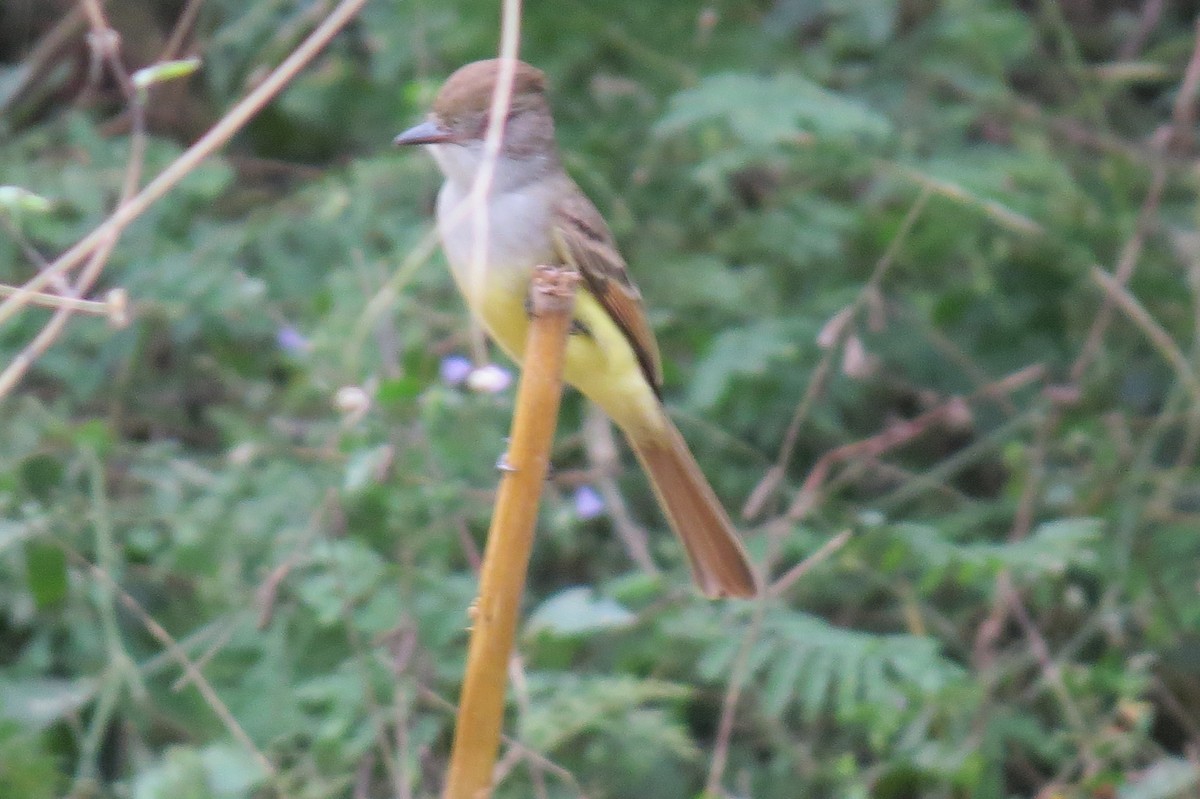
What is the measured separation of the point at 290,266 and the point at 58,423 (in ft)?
2.73

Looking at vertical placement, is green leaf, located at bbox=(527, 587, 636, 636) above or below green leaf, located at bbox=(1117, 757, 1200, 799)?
above

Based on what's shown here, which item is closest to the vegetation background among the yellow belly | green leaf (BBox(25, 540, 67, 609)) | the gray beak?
green leaf (BBox(25, 540, 67, 609))

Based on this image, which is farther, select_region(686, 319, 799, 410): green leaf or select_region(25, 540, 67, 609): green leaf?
select_region(686, 319, 799, 410): green leaf

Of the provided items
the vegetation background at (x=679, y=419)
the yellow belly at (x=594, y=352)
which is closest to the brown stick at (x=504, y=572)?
the yellow belly at (x=594, y=352)

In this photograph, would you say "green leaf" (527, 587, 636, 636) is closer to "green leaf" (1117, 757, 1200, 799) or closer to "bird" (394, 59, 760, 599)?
"bird" (394, 59, 760, 599)

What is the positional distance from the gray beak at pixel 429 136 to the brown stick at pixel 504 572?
119cm

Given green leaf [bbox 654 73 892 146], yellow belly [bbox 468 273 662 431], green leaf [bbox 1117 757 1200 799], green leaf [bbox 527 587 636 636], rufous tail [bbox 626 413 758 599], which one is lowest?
green leaf [bbox 1117 757 1200 799]

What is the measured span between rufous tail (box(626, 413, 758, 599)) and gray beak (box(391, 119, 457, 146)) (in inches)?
27.1

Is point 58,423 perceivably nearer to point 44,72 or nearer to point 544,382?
point 44,72

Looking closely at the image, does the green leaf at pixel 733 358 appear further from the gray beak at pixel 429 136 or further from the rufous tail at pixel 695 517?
the gray beak at pixel 429 136

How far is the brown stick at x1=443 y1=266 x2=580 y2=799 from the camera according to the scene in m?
1.88

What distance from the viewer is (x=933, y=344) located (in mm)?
4414

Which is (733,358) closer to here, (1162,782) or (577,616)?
(577,616)

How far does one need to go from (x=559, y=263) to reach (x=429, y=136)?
0.31 meters
